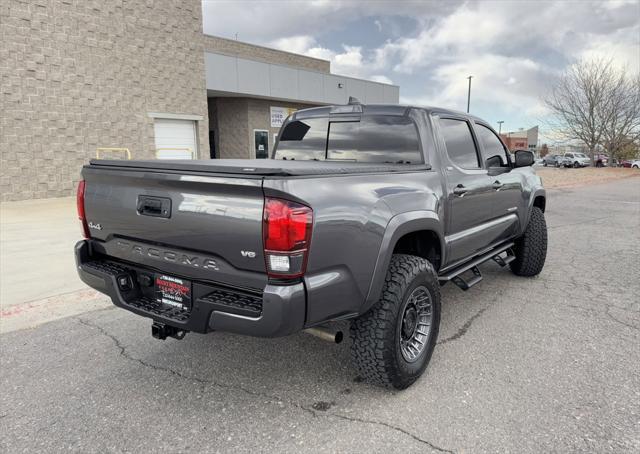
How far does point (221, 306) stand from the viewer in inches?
94.3

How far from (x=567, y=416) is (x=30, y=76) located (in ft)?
45.5

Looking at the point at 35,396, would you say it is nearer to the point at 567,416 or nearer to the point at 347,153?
the point at 347,153

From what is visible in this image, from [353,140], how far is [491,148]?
169 centimetres

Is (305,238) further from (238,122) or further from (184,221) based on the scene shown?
(238,122)

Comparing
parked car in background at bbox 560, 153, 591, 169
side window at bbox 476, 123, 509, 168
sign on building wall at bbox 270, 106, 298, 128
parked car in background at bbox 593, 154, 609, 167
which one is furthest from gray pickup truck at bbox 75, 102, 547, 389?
parked car in background at bbox 593, 154, 609, 167

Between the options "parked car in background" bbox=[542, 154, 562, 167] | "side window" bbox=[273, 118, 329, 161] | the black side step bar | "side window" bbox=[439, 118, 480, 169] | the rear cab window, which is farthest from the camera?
"parked car in background" bbox=[542, 154, 562, 167]

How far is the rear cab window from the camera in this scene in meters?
3.61

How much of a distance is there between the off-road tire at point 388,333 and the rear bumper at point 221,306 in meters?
0.60

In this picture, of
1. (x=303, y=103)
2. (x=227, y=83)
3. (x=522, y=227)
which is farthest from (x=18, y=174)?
(x=303, y=103)

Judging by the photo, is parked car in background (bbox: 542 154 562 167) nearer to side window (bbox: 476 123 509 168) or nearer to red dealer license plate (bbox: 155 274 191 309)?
side window (bbox: 476 123 509 168)

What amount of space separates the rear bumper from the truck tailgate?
0.30ft

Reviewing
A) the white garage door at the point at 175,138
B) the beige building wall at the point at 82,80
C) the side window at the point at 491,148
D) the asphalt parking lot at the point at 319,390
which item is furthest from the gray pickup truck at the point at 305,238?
the white garage door at the point at 175,138

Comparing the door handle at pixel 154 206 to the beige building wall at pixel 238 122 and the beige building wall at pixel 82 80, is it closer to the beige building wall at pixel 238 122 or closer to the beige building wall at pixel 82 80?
the beige building wall at pixel 82 80

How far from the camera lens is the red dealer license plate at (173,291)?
2.63 metres
